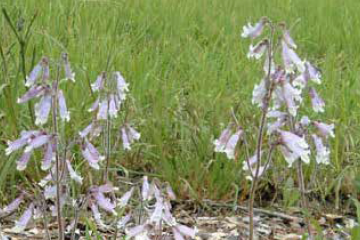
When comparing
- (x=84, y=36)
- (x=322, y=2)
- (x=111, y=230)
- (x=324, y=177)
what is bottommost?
(x=111, y=230)

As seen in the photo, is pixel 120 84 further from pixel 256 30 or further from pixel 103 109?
pixel 256 30

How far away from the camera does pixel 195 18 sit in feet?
23.3

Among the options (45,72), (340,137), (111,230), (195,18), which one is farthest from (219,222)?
(195,18)

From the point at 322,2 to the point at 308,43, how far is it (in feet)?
5.98

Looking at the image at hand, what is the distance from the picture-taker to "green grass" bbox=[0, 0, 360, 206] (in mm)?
3492

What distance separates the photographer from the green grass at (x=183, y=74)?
349cm

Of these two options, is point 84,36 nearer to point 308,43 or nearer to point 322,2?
point 308,43

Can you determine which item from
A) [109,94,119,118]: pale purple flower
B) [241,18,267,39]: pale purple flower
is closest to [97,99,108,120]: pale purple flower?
[109,94,119,118]: pale purple flower

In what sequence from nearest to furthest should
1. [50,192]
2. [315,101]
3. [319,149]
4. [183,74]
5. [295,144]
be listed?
[295,144], [50,192], [319,149], [315,101], [183,74]

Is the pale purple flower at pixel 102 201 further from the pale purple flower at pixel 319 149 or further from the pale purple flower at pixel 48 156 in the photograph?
the pale purple flower at pixel 319 149

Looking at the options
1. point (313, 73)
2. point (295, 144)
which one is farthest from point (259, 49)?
point (313, 73)

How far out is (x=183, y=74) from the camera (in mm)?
4938

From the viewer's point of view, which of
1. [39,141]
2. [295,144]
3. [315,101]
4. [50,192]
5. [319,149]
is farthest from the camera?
[315,101]

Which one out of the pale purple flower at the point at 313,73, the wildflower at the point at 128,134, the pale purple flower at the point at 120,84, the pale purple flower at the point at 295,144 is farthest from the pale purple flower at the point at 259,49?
the wildflower at the point at 128,134
